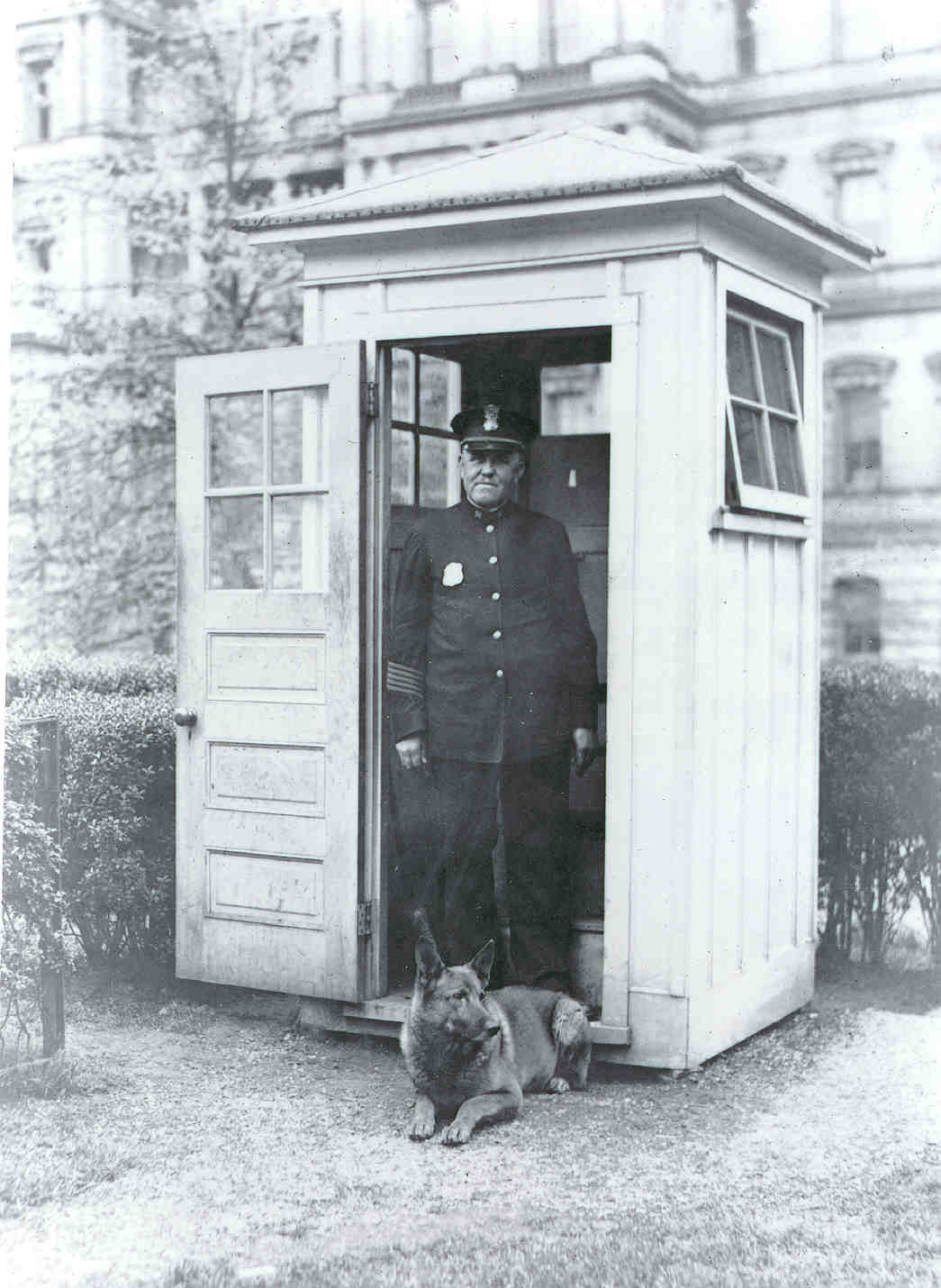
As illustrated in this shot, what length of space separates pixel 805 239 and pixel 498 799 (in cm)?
242

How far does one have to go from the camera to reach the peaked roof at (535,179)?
5289 millimetres

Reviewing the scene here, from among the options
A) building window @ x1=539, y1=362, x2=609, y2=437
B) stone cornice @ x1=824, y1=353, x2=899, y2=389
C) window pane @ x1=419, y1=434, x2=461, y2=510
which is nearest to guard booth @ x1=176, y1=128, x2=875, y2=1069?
window pane @ x1=419, y1=434, x2=461, y2=510

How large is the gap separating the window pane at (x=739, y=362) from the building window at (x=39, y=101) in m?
3.79

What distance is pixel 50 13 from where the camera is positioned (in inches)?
307

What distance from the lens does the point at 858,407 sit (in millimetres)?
11773

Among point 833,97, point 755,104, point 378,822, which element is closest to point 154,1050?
A: point 378,822

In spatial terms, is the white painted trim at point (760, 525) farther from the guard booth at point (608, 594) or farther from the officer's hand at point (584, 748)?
the officer's hand at point (584, 748)

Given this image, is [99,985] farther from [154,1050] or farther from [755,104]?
[755,104]

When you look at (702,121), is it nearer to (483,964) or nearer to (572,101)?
(572,101)

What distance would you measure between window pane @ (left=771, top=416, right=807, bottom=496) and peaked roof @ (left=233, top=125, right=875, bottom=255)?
77 centimetres

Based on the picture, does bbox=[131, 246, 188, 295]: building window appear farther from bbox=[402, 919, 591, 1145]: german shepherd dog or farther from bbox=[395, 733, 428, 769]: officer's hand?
bbox=[402, 919, 591, 1145]: german shepherd dog

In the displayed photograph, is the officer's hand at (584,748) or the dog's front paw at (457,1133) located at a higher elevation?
the officer's hand at (584,748)

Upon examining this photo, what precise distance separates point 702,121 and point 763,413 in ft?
13.4

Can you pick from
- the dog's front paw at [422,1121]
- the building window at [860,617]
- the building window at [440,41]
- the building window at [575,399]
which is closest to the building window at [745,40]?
the building window at [440,41]
